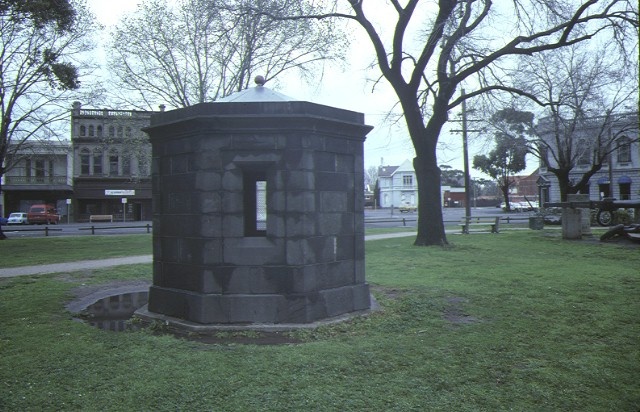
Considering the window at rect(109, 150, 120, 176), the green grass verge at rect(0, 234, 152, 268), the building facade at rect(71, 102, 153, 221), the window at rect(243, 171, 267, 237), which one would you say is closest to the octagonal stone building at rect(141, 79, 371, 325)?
the window at rect(243, 171, 267, 237)

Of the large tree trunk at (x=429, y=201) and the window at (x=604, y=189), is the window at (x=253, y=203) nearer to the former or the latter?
the large tree trunk at (x=429, y=201)

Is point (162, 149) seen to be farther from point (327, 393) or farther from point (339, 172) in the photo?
point (327, 393)

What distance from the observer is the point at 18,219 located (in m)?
46.2

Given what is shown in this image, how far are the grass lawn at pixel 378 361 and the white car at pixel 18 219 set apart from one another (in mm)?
43013

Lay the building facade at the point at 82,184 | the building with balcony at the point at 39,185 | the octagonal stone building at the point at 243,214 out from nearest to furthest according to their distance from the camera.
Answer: the octagonal stone building at the point at 243,214 → the building with balcony at the point at 39,185 → the building facade at the point at 82,184

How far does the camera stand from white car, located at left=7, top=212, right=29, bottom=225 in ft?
150

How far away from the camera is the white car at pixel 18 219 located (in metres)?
45.7

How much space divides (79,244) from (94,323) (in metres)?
16.6

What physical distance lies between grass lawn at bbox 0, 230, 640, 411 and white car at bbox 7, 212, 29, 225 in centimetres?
4301

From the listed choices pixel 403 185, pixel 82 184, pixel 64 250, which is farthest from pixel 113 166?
pixel 403 185

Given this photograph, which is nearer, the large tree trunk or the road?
the large tree trunk

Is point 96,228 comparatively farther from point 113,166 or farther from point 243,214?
point 243,214

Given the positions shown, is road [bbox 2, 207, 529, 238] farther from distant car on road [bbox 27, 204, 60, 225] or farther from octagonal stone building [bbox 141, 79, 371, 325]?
octagonal stone building [bbox 141, 79, 371, 325]

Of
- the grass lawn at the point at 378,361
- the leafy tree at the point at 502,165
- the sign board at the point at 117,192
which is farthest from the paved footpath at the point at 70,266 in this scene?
Answer: the leafy tree at the point at 502,165
